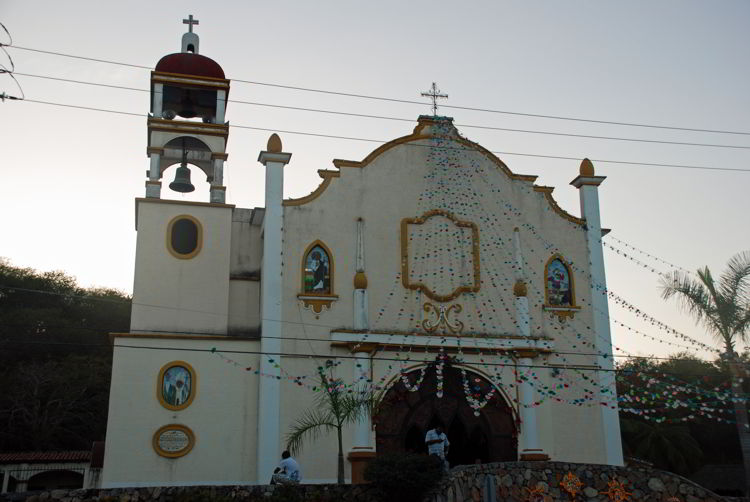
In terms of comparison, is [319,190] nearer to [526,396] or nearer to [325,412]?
[325,412]

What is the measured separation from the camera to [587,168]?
81.9 ft

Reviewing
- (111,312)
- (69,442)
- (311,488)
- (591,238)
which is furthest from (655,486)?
(111,312)

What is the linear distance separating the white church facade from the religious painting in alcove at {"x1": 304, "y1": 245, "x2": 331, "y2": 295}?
0.05 metres

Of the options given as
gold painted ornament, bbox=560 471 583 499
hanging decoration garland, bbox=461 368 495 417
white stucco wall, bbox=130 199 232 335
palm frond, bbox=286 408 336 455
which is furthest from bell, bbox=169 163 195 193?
gold painted ornament, bbox=560 471 583 499

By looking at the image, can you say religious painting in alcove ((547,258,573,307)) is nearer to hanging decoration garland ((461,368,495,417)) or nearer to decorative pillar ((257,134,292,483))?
hanging decoration garland ((461,368,495,417))

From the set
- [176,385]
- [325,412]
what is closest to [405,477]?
[325,412]

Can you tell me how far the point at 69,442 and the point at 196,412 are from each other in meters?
18.7

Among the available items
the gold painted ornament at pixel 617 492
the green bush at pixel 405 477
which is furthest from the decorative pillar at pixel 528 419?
the green bush at pixel 405 477

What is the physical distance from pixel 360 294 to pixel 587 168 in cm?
807

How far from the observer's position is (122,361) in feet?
67.0

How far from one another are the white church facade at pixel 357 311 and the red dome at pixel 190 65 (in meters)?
0.06

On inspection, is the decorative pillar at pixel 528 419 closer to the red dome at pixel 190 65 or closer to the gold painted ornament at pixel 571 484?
the gold painted ornament at pixel 571 484

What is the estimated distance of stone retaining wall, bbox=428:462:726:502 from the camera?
1581cm

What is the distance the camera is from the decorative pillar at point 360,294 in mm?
21922
